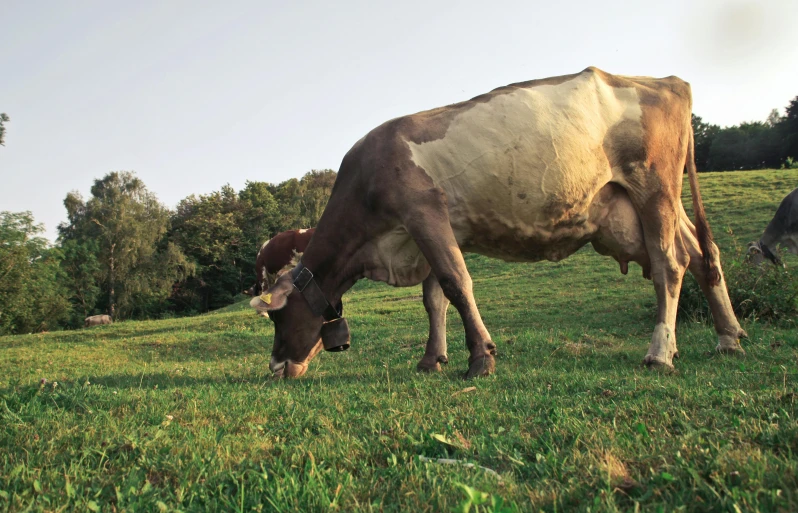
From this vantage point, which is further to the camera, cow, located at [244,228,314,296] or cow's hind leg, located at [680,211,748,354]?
cow, located at [244,228,314,296]

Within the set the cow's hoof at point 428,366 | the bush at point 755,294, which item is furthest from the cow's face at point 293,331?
the bush at point 755,294

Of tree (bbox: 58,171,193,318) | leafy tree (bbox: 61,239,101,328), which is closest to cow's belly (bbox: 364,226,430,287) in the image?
tree (bbox: 58,171,193,318)

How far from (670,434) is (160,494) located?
2456mm

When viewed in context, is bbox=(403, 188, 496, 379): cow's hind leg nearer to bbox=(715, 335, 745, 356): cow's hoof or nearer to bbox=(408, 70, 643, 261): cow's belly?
bbox=(408, 70, 643, 261): cow's belly

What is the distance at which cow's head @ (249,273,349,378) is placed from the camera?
22.8 ft

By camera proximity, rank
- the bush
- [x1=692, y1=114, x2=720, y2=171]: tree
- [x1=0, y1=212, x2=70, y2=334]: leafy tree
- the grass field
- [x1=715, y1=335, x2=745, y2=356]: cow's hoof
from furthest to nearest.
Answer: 1. [x1=692, y1=114, x2=720, y2=171]: tree
2. [x1=0, y1=212, x2=70, y2=334]: leafy tree
3. the bush
4. [x1=715, y1=335, x2=745, y2=356]: cow's hoof
5. the grass field

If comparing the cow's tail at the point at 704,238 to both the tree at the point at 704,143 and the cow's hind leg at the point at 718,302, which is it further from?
the tree at the point at 704,143

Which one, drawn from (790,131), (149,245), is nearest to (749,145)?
(790,131)

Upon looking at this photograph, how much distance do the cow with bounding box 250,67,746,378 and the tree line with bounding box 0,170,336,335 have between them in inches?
1603

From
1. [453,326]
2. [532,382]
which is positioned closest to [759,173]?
[453,326]

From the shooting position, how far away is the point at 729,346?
672cm

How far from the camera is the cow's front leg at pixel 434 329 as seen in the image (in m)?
7.04

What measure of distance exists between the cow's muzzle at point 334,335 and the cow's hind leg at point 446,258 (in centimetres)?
163

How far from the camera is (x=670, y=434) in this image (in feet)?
9.73
